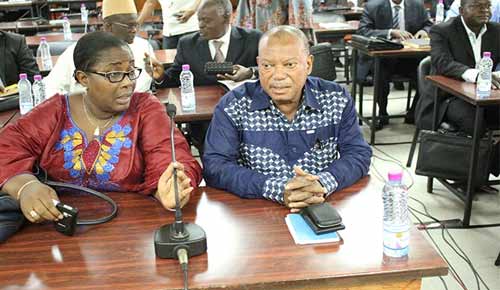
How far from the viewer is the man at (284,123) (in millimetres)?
1804

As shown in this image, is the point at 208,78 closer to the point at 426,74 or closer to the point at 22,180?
the point at 426,74

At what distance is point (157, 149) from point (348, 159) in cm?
62

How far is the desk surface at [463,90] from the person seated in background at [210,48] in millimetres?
1120

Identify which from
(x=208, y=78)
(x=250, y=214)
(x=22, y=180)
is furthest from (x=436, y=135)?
(x=22, y=180)

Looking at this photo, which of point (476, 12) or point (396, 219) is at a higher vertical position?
point (476, 12)

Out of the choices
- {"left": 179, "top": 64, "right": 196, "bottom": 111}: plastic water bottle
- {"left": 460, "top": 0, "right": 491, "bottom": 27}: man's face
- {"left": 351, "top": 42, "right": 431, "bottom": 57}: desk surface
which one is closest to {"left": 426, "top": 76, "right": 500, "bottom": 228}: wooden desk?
{"left": 460, "top": 0, "right": 491, "bottom": 27}: man's face

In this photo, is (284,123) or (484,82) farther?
(484,82)

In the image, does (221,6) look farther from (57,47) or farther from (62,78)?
(57,47)

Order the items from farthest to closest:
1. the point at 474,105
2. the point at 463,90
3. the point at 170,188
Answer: the point at 463,90, the point at 474,105, the point at 170,188

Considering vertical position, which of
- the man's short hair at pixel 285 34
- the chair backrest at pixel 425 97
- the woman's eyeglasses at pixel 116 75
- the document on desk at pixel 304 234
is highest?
the man's short hair at pixel 285 34

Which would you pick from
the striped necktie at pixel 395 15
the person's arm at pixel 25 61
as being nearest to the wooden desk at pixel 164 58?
the person's arm at pixel 25 61

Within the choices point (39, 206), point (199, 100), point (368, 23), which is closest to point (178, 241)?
point (39, 206)

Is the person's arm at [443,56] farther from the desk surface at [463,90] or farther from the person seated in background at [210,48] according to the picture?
the person seated in background at [210,48]

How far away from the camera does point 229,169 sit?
172cm
